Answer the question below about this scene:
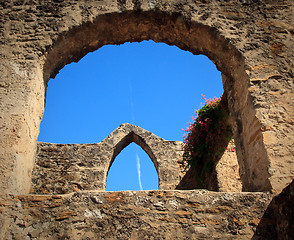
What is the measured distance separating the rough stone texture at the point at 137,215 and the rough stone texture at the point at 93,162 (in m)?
5.88

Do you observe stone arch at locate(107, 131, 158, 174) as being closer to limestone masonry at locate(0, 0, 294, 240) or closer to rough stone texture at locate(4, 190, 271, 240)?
limestone masonry at locate(0, 0, 294, 240)

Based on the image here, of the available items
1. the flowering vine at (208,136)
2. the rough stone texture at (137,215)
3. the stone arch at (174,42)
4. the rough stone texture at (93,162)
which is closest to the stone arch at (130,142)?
the rough stone texture at (93,162)

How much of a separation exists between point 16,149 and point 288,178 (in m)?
2.47

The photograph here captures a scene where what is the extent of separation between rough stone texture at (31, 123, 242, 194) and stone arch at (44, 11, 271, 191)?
204 inches

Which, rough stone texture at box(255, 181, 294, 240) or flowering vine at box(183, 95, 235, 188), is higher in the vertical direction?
flowering vine at box(183, 95, 235, 188)

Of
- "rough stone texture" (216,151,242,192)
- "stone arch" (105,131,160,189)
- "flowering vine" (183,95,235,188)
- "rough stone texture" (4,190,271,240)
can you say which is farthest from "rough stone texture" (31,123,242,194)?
"rough stone texture" (4,190,271,240)

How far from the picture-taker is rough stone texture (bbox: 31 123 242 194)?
26.9ft

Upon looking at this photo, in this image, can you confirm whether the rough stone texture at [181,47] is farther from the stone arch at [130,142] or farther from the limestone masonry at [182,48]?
the stone arch at [130,142]

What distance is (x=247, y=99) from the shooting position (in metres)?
2.84

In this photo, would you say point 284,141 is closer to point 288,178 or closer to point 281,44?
point 288,178

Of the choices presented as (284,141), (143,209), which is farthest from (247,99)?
(143,209)

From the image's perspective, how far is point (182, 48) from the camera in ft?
12.0

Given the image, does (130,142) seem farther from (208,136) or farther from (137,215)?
(137,215)

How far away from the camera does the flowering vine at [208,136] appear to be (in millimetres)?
5918
